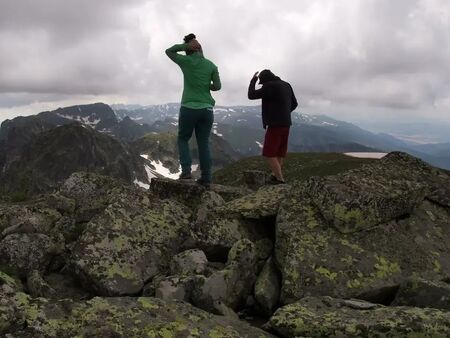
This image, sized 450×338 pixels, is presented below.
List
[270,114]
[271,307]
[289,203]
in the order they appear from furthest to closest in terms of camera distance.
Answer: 1. [270,114]
2. [289,203]
3. [271,307]

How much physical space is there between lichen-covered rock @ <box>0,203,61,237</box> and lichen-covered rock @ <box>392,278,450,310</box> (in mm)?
9539

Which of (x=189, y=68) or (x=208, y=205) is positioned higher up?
(x=189, y=68)

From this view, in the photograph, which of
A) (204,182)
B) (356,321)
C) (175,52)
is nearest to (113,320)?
(356,321)

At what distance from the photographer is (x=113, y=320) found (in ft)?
22.8

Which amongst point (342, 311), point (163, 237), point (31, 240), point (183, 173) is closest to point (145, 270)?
point (163, 237)

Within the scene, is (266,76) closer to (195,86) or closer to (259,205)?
(195,86)

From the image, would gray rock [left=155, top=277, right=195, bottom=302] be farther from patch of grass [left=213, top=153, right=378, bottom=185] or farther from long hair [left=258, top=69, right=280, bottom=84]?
patch of grass [left=213, top=153, right=378, bottom=185]

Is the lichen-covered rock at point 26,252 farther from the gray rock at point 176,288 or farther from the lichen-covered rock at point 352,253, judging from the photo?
the lichen-covered rock at point 352,253

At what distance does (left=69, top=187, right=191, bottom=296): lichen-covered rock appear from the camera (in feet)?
31.3

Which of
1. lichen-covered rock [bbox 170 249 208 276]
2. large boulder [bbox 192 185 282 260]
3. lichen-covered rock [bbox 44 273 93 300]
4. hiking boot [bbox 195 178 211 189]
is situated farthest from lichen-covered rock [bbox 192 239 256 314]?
hiking boot [bbox 195 178 211 189]

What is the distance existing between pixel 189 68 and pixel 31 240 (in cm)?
740

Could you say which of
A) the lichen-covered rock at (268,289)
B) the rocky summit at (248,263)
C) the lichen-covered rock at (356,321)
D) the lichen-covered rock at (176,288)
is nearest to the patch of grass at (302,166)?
the rocky summit at (248,263)

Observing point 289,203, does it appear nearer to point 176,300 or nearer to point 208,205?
point 208,205

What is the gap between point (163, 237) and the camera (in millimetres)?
11172
